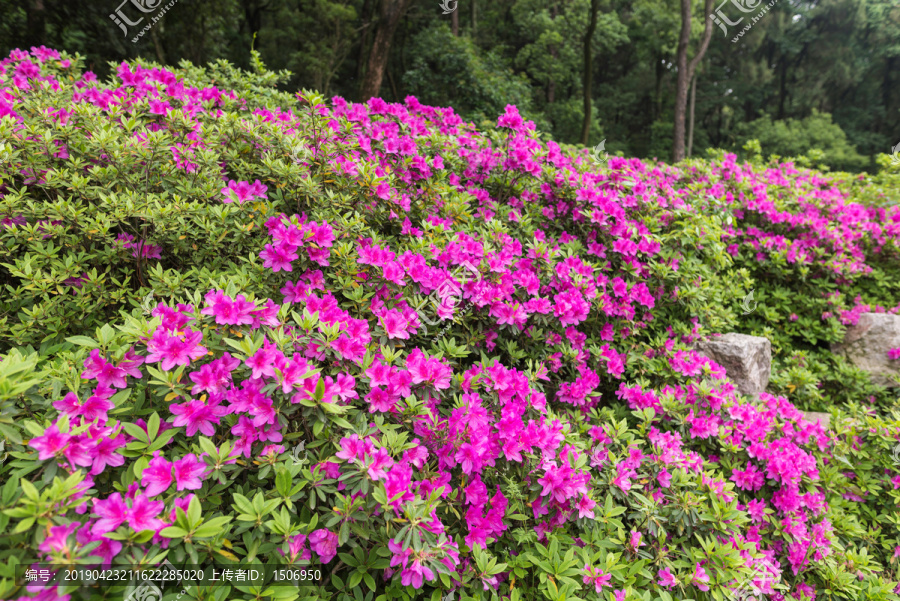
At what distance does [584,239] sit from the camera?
3.16 metres

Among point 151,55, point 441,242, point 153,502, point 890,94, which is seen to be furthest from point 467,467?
point 890,94

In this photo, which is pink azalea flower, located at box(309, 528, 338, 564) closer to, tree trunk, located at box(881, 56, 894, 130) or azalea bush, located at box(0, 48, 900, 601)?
azalea bush, located at box(0, 48, 900, 601)

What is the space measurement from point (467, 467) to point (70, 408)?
3.84 ft

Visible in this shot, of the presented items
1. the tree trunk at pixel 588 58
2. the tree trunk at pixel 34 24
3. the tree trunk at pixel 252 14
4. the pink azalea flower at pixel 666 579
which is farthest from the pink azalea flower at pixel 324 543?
the tree trunk at pixel 252 14

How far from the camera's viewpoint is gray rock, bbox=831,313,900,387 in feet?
13.2

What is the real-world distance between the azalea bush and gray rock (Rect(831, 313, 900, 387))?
98 cm

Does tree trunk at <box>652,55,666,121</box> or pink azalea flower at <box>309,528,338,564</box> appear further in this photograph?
tree trunk at <box>652,55,666,121</box>

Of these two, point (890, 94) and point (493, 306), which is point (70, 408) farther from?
point (890, 94)

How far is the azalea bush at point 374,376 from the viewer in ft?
4.02

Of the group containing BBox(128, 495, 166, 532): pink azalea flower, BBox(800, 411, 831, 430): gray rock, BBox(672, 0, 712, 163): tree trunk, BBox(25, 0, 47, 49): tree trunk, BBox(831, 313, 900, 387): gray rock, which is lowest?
BBox(800, 411, 831, 430): gray rock

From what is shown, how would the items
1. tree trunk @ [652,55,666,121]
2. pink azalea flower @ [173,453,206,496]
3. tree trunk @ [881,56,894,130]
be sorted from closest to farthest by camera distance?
pink azalea flower @ [173,453,206,496]
tree trunk @ [881,56,894,130]
tree trunk @ [652,55,666,121]

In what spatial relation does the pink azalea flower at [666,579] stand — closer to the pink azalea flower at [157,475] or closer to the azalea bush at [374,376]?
the azalea bush at [374,376]

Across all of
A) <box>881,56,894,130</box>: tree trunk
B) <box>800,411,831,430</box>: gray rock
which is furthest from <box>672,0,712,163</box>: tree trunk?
<box>881,56,894,130</box>: tree trunk

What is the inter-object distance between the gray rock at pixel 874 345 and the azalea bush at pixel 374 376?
98 centimetres
